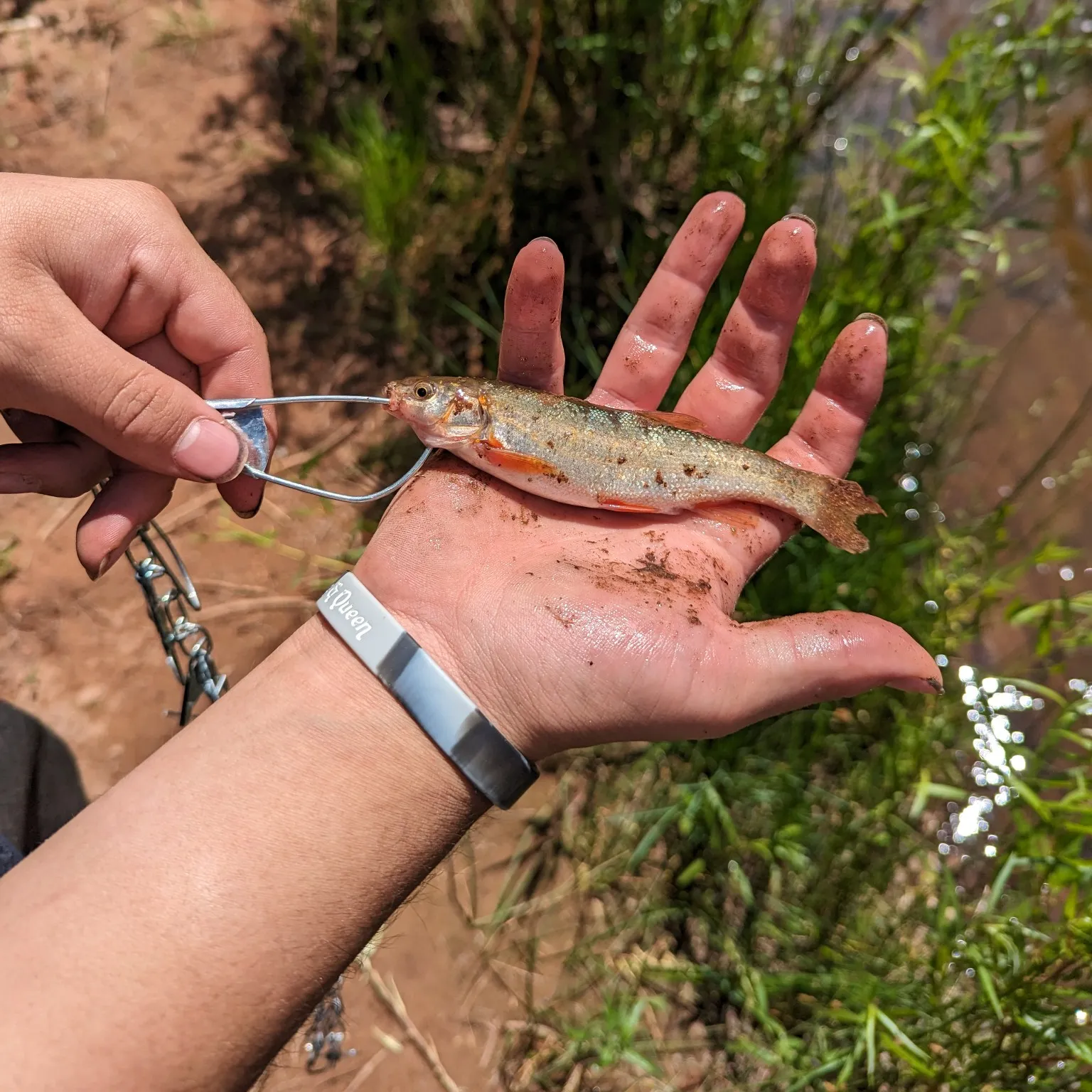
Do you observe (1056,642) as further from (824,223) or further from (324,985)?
(324,985)

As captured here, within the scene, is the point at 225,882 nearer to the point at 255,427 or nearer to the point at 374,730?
the point at 374,730

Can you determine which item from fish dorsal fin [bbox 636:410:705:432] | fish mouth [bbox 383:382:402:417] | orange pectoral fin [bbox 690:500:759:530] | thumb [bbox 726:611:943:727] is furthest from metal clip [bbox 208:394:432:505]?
thumb [bbox 726:611:943:727]

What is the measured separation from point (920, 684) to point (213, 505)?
410 centimetres

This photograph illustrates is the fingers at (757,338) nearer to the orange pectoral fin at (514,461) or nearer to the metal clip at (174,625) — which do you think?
the orange pectoral fin at (514,461)

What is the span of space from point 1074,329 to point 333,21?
6.17 meters

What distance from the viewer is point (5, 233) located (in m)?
2.53

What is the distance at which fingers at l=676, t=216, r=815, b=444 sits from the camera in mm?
A: 3496

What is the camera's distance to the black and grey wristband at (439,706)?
8.55 feet

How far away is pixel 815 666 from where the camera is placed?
2.68 m

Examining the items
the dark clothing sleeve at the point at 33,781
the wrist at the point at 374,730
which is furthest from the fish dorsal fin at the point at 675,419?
the dark clothing sleeve at the point at 33,781

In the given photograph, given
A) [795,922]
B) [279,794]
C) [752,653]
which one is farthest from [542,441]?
[795,922]

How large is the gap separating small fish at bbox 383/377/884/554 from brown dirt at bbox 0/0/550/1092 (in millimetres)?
1554

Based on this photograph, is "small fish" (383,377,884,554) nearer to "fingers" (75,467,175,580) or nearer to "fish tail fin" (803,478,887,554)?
"fish tail fin" (803,478,887,554)

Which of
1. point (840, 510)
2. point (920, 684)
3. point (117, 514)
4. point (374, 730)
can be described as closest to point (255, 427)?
point (117, 514)
